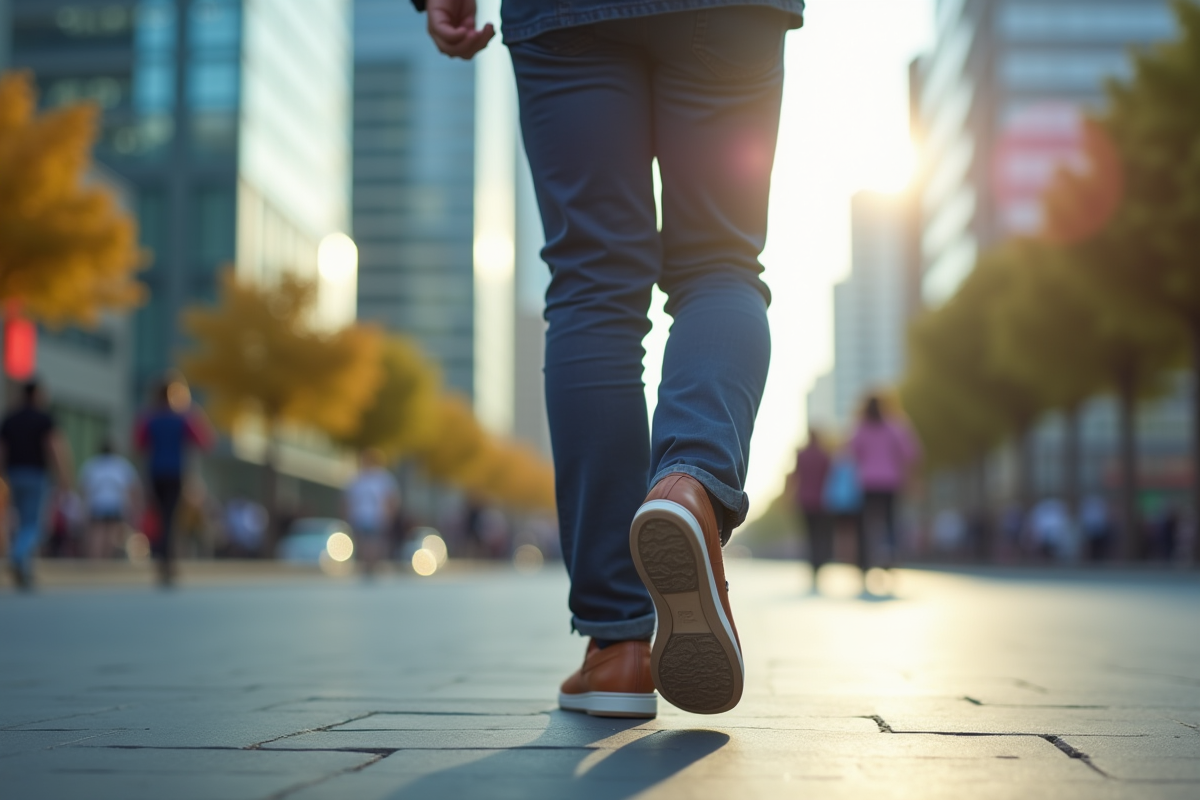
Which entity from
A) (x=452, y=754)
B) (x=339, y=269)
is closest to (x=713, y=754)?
(x=452, y=754)

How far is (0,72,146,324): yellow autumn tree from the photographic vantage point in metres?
17.6

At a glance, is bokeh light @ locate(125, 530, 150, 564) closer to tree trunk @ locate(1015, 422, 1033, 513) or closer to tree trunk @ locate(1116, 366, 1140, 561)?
tree trunk @ locate(1116, 366, 1140, 561)

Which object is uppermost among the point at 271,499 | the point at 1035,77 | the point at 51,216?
the point at 1035,77

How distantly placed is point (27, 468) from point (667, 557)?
10.4 meters

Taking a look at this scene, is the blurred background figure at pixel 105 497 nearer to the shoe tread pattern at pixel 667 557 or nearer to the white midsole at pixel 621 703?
the white midsole at pixel 621 703

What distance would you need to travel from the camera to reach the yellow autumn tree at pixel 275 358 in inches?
1238

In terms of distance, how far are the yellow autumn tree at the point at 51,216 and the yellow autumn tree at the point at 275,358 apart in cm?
1262

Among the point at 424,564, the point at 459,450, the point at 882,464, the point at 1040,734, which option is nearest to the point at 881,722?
the point at 1040,734

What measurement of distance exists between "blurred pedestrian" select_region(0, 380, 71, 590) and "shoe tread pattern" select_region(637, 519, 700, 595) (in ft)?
33.0

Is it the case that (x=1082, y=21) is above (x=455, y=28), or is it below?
above

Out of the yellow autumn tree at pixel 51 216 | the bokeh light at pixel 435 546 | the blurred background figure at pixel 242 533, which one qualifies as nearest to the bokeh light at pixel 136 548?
the blurred background figure at pixel 242 533

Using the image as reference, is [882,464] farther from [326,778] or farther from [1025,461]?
[1025,461]

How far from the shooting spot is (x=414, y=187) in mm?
115250

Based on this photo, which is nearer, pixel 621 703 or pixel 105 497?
pixel 621 703
